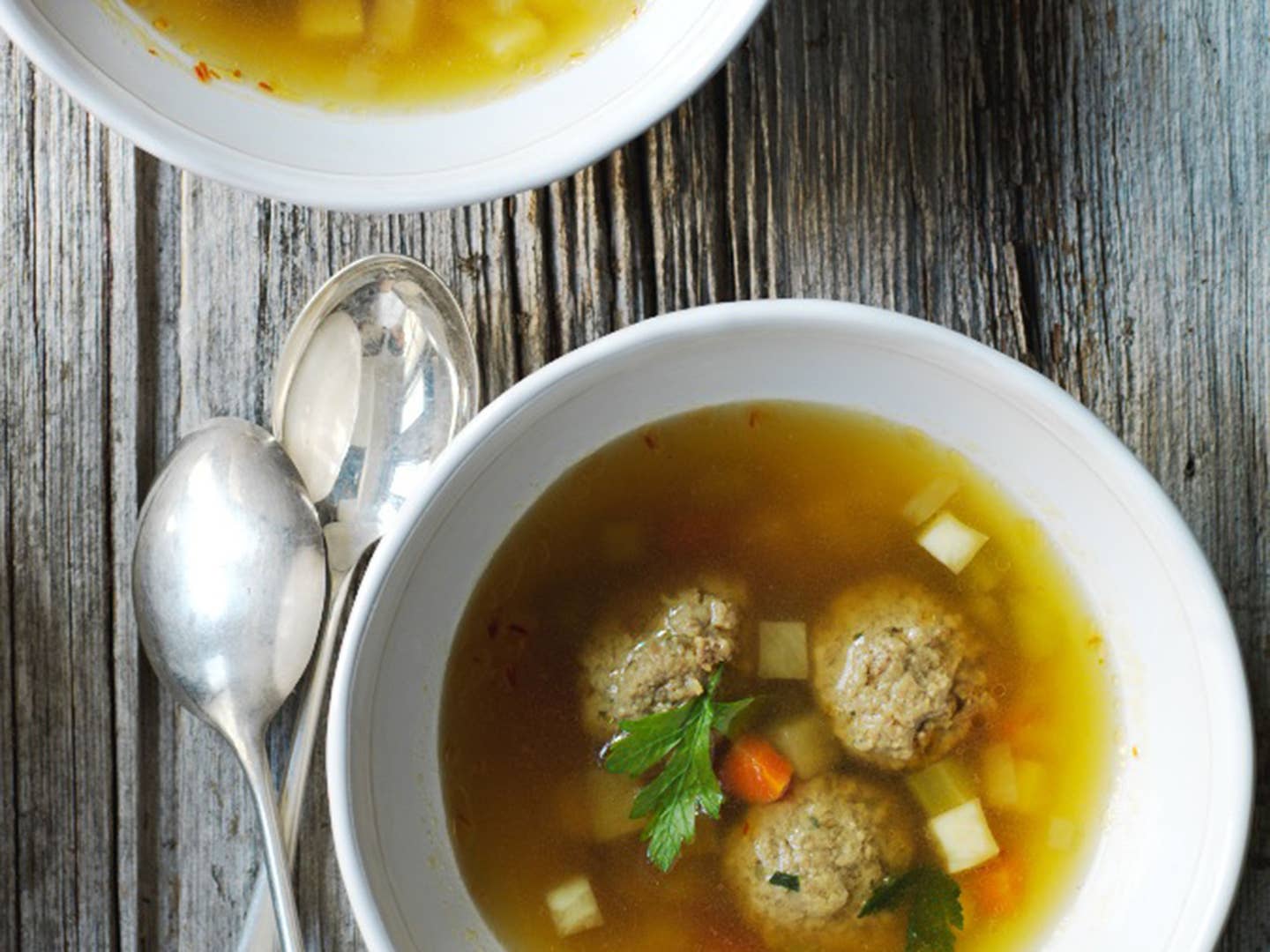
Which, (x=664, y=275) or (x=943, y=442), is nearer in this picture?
(x=943, y=442)

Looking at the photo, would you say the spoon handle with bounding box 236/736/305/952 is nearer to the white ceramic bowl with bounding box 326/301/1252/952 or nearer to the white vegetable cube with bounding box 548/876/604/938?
the white ceramic bowl with bounding box 326/301/1252/952

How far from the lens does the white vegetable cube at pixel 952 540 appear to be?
159cm

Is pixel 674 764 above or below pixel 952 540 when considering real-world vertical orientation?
below

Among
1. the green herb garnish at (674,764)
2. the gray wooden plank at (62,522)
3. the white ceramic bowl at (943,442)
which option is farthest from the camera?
the gray wooden plank at (62,522)

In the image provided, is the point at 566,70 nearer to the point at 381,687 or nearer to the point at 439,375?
the point at 439,375

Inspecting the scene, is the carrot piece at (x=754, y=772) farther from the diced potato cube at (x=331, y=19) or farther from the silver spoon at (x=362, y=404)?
the diced potato cube at (x=331, y=19)

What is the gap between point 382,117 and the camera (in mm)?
1557

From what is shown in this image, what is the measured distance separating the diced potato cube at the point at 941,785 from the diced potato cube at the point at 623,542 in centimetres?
34

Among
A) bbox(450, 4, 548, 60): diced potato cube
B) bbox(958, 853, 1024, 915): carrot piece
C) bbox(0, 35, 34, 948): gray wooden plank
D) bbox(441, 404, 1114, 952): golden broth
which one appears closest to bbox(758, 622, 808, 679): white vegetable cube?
bbox(441, 404, 1114, 952): golden broth

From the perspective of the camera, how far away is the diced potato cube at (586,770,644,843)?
1573 mm

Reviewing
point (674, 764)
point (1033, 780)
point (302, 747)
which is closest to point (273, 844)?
point (302, 747)

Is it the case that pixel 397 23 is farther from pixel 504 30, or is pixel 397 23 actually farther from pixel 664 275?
pixel 664 275

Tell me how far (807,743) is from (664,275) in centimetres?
49

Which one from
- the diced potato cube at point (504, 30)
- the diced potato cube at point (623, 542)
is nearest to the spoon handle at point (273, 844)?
the diced potato cube at point (623, 542)
